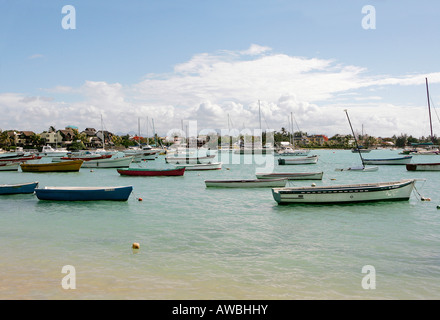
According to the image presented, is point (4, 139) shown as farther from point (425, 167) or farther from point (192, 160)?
point (425, 167)

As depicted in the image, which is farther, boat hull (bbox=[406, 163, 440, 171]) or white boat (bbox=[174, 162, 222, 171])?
white boat (bbox=[174, 162, 222, 171])

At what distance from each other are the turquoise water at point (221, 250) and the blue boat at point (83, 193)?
1216 millimetres

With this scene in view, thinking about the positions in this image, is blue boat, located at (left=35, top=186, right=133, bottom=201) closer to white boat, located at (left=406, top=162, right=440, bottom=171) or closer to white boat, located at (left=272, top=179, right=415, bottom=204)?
white boat, located at (left=272, top=179, right=415, bottom=204)

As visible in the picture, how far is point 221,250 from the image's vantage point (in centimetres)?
1533

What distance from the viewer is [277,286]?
11430mm

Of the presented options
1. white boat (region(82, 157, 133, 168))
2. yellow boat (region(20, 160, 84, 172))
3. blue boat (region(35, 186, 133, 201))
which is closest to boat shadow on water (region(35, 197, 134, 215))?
blue boat (region(35, 186, 133, 201))

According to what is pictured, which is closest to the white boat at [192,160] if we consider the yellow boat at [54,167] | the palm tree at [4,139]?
the yellow boat at [54,167]

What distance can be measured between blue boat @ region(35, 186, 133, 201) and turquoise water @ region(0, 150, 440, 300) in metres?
1.22

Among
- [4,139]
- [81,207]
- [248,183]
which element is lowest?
[81,207]

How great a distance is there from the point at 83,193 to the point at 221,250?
675 inches

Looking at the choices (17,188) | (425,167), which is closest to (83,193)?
(17,188)

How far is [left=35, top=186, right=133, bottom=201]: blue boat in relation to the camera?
28.1 meters
